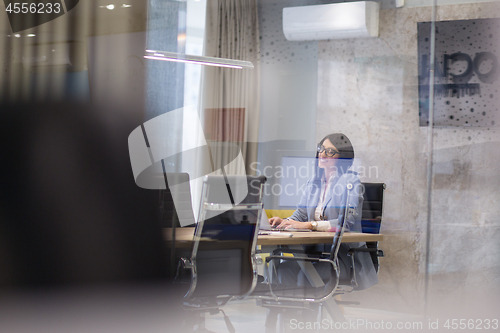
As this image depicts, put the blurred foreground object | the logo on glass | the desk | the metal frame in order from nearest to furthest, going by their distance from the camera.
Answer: the metal frame, the desk, the blurred foreground object, the logo on glass

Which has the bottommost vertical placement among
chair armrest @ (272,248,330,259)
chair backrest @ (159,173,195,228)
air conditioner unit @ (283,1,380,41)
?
chair armrest @ (272,248,330,259)

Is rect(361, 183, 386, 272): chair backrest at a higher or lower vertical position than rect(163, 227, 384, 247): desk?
higher

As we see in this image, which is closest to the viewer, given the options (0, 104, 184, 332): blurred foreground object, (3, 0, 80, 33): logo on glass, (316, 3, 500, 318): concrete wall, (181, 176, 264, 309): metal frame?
(181, 176, 264, 309): metal frame

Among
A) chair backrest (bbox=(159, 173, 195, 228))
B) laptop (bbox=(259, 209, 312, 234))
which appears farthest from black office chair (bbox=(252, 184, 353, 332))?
chair backrest (bbox=(159, 173, 195, 228))

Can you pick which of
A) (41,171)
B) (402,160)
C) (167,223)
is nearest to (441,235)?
(402,160)

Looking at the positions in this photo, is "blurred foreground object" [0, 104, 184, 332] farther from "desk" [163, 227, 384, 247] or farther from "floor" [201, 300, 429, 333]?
"floor" [201, 300, 429, 333]

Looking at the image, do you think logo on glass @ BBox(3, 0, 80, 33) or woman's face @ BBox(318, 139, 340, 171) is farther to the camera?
logo on glass @ BBox(3, 0, 80, 33)

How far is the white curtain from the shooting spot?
2.58 m

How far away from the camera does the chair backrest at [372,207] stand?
264 centimetres

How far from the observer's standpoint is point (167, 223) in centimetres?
241

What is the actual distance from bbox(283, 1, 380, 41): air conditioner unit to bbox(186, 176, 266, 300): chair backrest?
2.93 feet

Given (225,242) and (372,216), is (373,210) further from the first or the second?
(225,242)

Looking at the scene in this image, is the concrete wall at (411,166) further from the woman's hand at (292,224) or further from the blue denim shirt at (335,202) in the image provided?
the woman's hand at (292,224)

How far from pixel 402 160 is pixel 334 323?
1.00 meters
